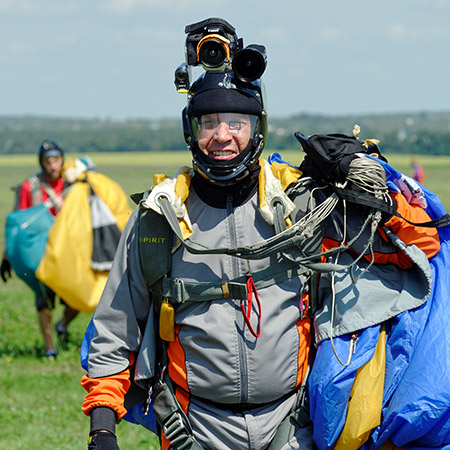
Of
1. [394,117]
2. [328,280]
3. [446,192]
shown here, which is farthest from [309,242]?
[394,117]

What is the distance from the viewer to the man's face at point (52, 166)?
24.6ft

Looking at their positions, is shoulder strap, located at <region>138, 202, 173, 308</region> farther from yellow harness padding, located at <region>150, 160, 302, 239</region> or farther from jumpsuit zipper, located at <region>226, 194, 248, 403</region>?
jumpsuit zipper, located at <region>226, 194, 248, 403</region>

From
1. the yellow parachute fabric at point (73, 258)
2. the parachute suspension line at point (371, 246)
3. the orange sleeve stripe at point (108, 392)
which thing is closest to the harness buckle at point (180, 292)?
the orange sleeve stripe at point (108, 392)

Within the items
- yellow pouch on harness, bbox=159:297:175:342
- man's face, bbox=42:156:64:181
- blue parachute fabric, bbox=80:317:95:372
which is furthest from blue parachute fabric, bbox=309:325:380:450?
man's face, bbox=42:156:64:181

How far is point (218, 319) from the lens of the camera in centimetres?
268

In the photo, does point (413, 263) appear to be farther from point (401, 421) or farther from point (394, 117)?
point (394, 117)

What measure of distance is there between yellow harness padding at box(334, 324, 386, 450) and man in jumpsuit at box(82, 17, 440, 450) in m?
0.18

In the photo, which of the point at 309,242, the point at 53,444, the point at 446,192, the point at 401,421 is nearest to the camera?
the point at 401,421

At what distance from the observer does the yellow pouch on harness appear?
271 centimetres

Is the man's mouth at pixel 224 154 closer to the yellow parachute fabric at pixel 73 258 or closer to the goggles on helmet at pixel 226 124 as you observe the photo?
the goggles on helmet at pixel 226 124

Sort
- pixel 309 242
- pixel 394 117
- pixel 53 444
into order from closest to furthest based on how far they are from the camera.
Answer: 1. pixel 309 242
2. pixel 53 444
3. pixel 394 117

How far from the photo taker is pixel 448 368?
2584 mm

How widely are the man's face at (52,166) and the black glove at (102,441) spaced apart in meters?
5.15

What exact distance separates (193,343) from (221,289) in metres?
0.21
